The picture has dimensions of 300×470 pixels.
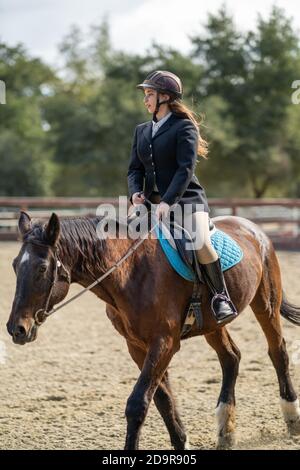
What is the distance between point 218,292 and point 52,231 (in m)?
1.30

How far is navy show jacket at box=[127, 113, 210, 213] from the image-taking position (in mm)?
4293

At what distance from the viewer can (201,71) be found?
36.2 meters

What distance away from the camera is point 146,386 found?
398cm

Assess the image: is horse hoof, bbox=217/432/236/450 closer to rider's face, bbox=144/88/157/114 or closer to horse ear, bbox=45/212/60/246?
horse ear, bbox=45/212/60/246

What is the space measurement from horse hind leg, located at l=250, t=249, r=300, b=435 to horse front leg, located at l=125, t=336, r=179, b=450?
135 cm

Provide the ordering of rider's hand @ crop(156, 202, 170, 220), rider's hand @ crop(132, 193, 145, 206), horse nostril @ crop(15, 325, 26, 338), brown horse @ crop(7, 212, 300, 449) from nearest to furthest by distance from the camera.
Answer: horse nostril @ crop(15, 325, 26, 338) < brown horse @ crop(7, 212, 300, 449) < rider's hand @ crop(156, 202, 170, 220) < rider's hand @ crop(132, 193, 145, 206)

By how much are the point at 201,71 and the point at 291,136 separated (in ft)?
A: 20.2

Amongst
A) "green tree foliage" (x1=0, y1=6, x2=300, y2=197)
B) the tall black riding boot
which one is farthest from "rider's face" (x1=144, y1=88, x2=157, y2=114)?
"green tree foliage" (x1=0, y1=6, x2=300, y2=197)

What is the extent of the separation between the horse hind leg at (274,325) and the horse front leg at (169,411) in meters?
1.03

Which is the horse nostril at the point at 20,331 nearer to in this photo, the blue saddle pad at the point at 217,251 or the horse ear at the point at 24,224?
the horse ear at the point at 24,224

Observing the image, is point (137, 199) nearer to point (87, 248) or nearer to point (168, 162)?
point (168, 162)

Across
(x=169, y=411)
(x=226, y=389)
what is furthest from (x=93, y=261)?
(x=226, y=389)

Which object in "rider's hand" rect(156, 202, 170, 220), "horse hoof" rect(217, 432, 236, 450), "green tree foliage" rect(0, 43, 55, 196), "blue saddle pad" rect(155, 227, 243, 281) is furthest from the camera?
"green tree foliage" rect(0, 43, 55, 196)
